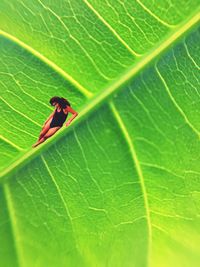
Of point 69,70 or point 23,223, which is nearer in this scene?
point 69,70

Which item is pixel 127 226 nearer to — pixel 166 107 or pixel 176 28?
pixel 166 107

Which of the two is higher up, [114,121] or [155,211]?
[114,121]

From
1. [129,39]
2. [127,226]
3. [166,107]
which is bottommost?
[127,226]

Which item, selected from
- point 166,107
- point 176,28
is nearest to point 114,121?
point 166,107

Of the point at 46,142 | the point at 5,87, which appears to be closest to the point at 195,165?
the point at 46,142
